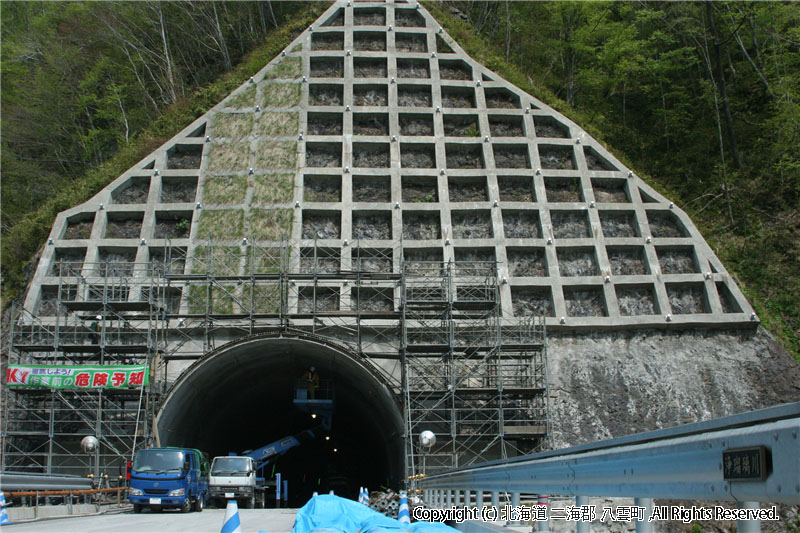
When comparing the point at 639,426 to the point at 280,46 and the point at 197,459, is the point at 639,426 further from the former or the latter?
the point at 280,46

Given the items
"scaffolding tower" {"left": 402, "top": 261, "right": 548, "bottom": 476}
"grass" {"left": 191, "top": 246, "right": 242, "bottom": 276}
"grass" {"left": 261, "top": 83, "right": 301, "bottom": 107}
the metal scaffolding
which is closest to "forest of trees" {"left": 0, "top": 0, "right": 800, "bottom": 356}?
"grass" {"left": 261, "top": 83, "right": 301, "bottom": 107}

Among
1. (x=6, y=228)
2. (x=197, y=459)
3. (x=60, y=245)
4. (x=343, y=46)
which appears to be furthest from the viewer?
(x=6, y=228)

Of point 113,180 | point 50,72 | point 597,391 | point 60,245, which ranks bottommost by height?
point 597,391

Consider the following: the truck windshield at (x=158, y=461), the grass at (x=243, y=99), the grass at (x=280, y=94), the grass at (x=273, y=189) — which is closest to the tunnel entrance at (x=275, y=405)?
the truck windshield at (x=158, y=461)

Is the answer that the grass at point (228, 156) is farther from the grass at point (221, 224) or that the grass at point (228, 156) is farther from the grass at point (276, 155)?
the grass at point (221, 224)

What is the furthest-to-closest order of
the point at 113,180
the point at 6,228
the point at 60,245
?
the point at 6,228 → the point at 113,180 → the point at 60,245

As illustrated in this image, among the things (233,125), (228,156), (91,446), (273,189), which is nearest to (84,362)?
(91,446)

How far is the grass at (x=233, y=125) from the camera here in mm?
32031

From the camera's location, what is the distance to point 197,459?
22.6 meters

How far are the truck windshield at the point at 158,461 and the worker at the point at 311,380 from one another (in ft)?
29.1

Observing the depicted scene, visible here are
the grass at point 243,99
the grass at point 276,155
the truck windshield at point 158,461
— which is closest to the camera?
the truck windshield at point 158,461

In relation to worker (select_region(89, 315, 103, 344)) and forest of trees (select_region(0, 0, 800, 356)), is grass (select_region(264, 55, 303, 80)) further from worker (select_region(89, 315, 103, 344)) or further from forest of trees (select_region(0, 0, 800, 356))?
worker (select_region(89, 315, 103, 344))

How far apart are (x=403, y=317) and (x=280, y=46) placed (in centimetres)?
1738

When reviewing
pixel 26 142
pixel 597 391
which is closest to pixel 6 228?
pixel 26 142
